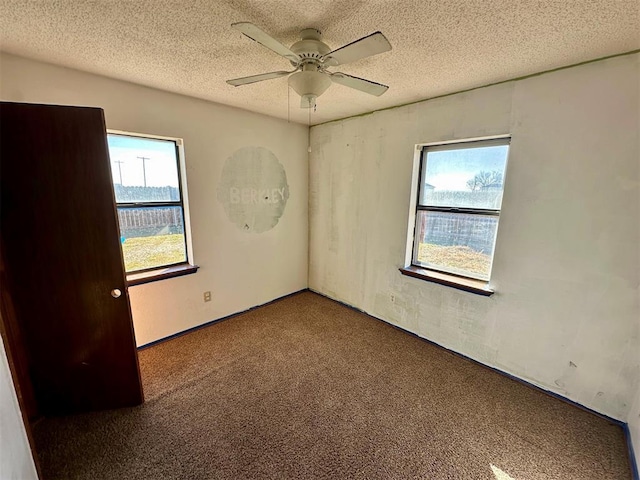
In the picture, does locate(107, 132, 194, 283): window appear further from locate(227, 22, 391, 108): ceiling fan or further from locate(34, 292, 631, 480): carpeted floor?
locate(227, 22, 391, 108): ceiling fan

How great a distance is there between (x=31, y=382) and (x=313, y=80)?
8.56 feet

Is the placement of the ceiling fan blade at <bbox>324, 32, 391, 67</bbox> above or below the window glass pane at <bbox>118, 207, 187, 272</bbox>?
above

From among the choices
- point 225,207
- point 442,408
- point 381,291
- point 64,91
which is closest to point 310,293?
point 381,291

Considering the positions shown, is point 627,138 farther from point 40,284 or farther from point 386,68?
point 40,284

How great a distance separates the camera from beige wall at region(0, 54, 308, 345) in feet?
6.15

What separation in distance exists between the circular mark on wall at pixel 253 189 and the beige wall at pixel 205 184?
0.26 feet

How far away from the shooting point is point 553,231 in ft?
6.08

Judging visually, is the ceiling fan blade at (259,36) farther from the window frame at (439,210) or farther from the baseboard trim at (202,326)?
the baseboard trim at (202,326)

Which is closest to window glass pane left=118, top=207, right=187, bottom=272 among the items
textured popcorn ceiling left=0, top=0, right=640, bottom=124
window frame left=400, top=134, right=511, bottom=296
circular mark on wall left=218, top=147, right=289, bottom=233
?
circular mark on wall left=218, top=147, right=289, bottom=233

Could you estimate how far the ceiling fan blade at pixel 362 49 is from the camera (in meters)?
1.13

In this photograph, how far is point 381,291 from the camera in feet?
9.84

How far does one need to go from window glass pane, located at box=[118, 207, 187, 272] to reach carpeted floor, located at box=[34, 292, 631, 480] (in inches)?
33.8

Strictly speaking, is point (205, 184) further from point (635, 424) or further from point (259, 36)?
point (635, 424)

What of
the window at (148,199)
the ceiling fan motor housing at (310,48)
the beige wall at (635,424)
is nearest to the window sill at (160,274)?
the window at (148,199)
